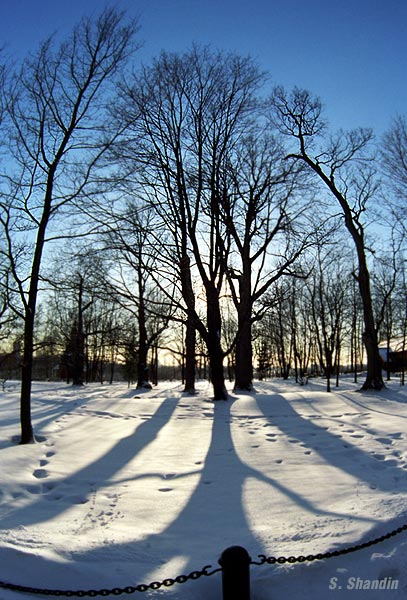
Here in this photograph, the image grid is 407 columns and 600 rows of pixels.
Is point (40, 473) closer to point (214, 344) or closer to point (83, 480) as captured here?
point (83, 480)

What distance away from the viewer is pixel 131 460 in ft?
22.2

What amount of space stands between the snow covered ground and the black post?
1.63 feet

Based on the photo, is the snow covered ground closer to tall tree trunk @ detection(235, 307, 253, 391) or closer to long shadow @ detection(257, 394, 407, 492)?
long shadow @ detection(257, 394, 407, 492)

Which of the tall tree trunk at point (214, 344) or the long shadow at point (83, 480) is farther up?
the tall tree trunk at point (214, 344)

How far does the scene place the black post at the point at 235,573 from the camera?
254cm

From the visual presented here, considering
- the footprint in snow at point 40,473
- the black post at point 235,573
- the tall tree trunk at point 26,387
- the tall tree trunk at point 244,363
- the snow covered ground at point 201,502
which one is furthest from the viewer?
the tall tree trunk at point 244,363

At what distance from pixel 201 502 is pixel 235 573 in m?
2.50

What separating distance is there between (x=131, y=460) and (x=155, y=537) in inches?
116

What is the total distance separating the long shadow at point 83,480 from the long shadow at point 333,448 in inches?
119

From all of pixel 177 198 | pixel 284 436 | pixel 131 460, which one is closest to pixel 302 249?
pixel 177 198

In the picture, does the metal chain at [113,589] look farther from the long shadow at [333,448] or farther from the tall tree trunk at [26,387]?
the tall tree trunk at [26,387]

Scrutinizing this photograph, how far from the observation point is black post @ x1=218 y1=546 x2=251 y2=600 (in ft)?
8.32

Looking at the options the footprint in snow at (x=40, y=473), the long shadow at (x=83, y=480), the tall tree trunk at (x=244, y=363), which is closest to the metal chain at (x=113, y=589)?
the long shadow at (x=83, y=480)

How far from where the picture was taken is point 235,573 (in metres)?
2.55
